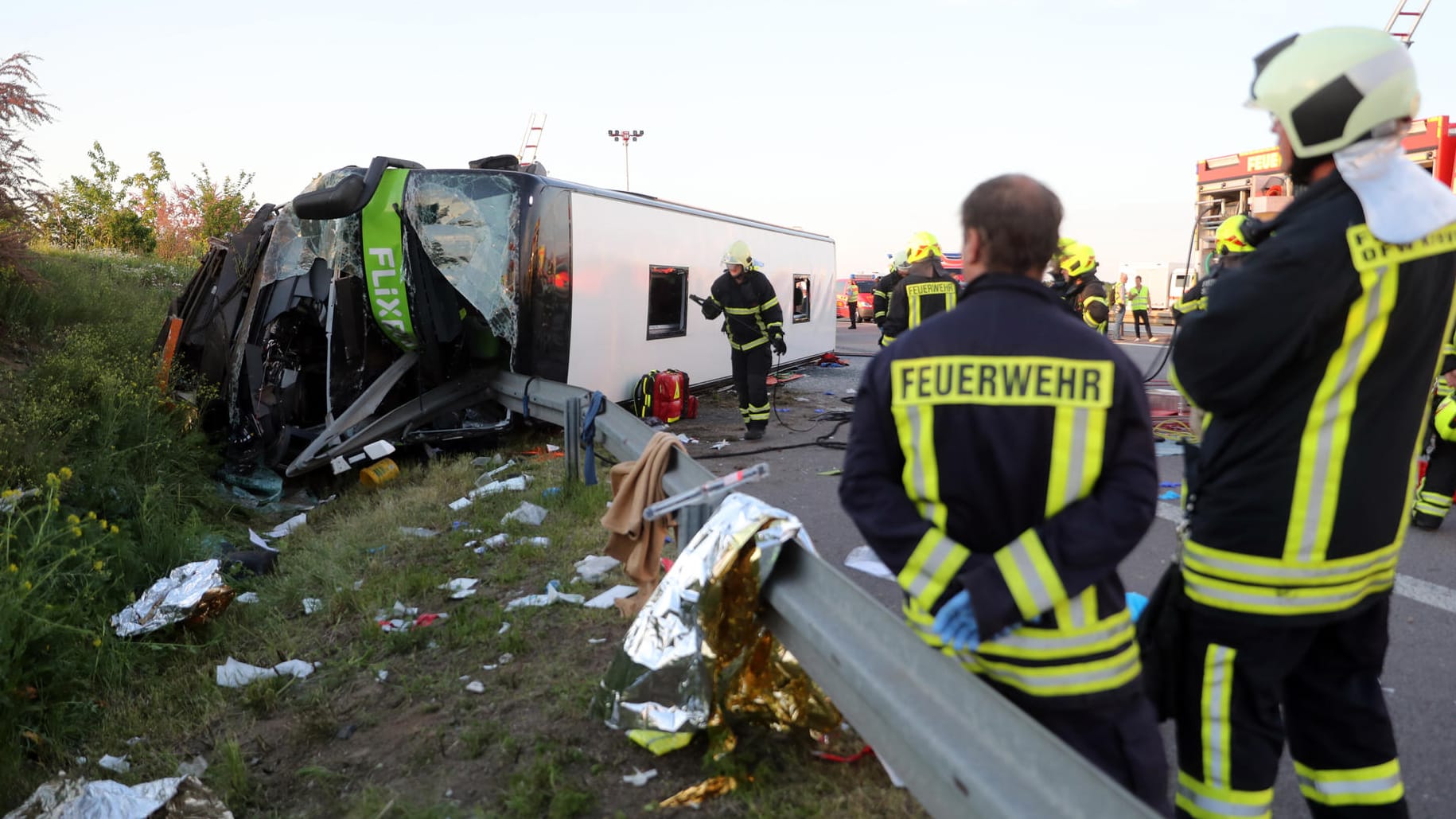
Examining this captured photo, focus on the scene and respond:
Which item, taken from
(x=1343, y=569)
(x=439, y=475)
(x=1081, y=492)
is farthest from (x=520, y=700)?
(x=439, y=475)

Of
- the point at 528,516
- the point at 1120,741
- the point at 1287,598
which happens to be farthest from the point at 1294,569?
the point at 528,516

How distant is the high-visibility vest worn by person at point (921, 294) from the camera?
26.8 feet

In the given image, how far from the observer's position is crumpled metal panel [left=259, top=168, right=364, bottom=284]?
7.70 meters

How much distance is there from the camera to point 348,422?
7.61 meters

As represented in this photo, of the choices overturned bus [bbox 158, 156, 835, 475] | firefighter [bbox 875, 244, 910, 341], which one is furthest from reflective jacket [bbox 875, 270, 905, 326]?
overturned bus [bbox 158, 156, 835, 475]

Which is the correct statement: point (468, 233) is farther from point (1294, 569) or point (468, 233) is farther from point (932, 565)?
point (1294, 569)

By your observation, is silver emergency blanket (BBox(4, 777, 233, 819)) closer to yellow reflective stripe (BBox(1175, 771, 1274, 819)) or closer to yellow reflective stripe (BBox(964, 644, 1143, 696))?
yellow reflective stripe (BBox(964, 644, 1143, 696))

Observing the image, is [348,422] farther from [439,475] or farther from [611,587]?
[611,587]

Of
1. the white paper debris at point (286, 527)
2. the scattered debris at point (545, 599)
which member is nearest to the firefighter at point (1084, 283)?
the scattered debris at point (545, 599)

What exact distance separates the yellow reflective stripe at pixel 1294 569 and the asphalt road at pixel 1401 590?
3.43 feet

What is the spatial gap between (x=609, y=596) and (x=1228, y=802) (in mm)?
2722

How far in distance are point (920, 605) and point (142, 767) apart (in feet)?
9.42

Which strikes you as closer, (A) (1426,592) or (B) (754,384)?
(A) (1426,592)

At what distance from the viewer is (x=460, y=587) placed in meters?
4.55
